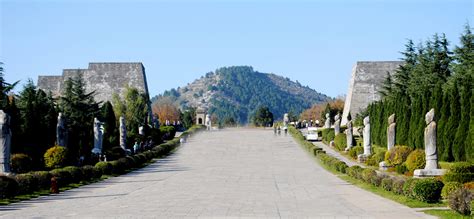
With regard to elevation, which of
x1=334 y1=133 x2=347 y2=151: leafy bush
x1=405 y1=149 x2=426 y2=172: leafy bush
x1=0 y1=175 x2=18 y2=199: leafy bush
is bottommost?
x1=0 y1=175 x2=18 y2=199: leafy bush

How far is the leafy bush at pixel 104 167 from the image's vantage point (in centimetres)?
3142

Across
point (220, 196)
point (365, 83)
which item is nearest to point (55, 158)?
point (220, 196)

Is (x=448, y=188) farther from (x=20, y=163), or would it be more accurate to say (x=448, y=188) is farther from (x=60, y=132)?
(x=60, y=132)

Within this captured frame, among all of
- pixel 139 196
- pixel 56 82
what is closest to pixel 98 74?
pixel 56 82

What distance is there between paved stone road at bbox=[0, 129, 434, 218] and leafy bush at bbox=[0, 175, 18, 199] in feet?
3.35

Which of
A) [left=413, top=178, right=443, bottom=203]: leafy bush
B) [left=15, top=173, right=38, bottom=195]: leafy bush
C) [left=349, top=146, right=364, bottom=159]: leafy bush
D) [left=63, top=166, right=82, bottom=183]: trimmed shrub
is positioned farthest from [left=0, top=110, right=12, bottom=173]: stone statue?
[left=349, top=146, right=364, bottom=159]: leafy bush

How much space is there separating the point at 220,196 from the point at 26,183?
6.45 meters

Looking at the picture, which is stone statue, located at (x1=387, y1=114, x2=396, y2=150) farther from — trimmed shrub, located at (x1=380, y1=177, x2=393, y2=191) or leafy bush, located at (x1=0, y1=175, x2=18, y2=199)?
leafy bush, located at (x1=0, y1=175, x2=18, y2=199)

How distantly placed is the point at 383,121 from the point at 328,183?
2360 cm

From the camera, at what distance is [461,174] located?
20750 mm

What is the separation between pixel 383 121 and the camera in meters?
49.5

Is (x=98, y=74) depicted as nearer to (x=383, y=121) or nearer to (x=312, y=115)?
(x=312, y=115)

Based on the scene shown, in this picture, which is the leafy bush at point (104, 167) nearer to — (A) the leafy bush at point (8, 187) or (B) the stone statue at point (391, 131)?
(A) the leafy bush at point (8, 187)

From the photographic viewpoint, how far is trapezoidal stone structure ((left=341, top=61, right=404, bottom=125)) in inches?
3420
